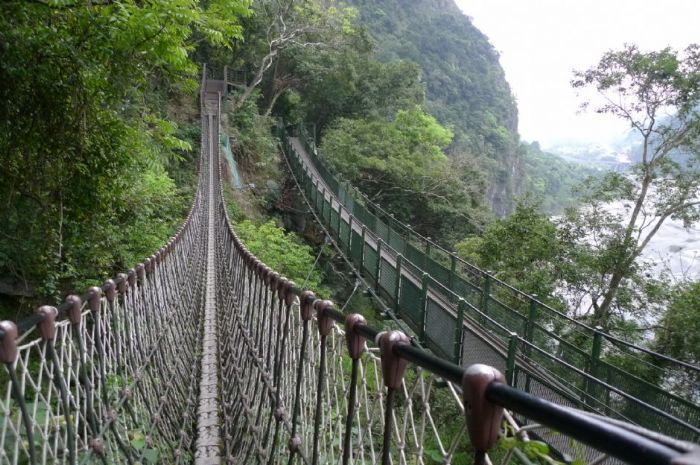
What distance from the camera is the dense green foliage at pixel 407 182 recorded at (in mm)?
15266

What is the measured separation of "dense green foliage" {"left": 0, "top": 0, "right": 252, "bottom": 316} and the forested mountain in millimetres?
24566

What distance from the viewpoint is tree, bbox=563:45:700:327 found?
26.1 ft

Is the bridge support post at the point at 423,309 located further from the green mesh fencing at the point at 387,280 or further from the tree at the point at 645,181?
the tree at the point at 645,181

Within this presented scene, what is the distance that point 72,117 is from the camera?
362 centimetres

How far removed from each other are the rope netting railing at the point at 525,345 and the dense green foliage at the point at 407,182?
6820 millimetres

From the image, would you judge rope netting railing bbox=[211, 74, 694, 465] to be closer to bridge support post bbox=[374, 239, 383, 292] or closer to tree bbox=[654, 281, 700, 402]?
bridge support post bbox=[374, 239, 383, 292]

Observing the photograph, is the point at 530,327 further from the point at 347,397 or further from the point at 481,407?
the point at 481,407

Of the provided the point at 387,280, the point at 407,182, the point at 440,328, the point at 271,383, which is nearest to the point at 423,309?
the point at 440,328

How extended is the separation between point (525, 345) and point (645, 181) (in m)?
5.83

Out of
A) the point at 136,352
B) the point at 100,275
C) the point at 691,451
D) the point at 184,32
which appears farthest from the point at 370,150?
the point at 691,451

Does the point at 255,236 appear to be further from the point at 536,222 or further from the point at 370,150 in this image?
the point at 370,150

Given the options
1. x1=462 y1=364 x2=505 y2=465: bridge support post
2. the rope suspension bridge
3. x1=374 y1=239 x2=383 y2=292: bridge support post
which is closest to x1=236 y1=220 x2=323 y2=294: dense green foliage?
x1=374 y1=239 x2=383 y2=292: bridge support post

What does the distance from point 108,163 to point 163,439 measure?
2713 mm

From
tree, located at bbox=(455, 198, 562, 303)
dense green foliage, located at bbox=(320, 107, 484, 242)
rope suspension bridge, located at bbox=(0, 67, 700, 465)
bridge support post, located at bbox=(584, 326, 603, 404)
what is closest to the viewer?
rope suspension bridge, located at bbox=(0, 67, 700, 465)
